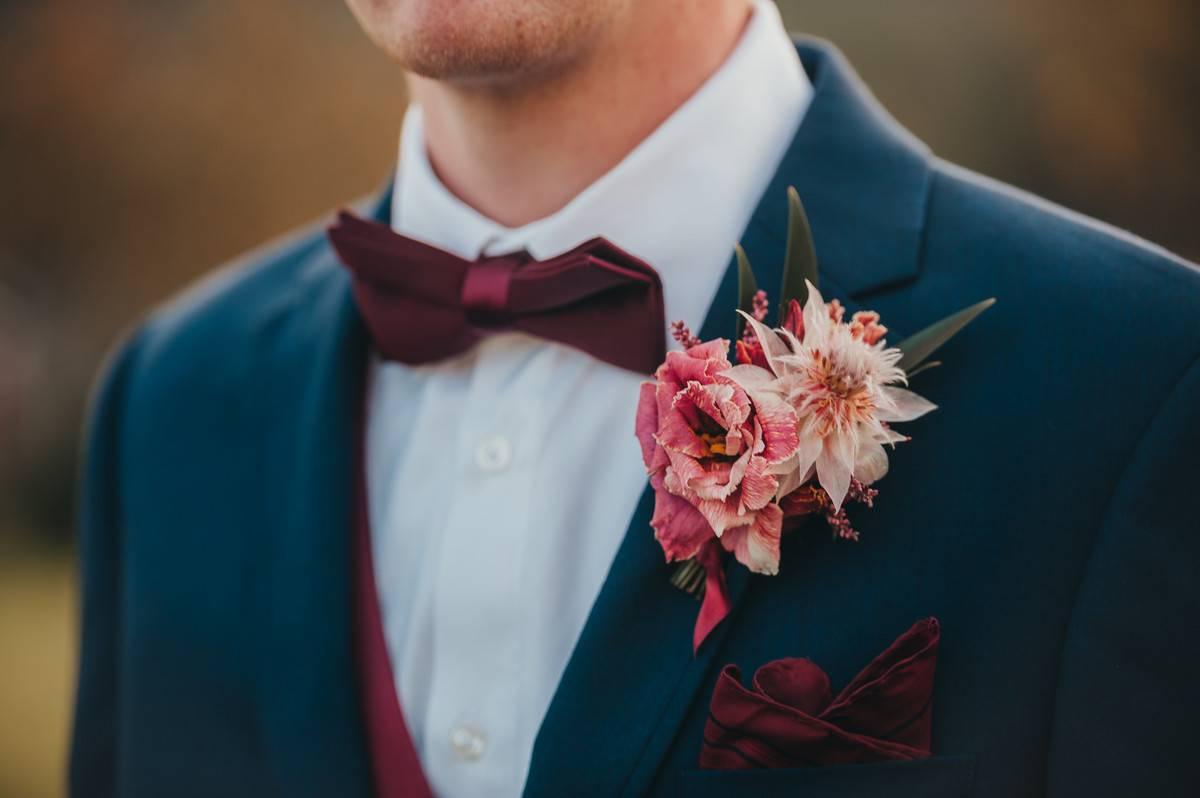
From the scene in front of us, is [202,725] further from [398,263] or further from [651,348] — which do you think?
[651,348]

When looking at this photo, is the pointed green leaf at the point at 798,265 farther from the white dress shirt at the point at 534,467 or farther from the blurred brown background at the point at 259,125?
the blurred brown background at the point at 259,125

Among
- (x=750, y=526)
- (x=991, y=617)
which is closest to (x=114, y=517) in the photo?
(x=750, y=526)

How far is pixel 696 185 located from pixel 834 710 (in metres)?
0.72

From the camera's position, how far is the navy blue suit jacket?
4.12ft

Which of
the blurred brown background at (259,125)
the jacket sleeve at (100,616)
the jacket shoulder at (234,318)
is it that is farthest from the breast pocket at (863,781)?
the blurred brown background at (259,125)

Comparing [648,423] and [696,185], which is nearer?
[648,423]

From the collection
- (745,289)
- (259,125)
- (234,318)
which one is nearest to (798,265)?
(745,289)

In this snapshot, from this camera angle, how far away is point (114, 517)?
2.04 metres

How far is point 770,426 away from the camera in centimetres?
121

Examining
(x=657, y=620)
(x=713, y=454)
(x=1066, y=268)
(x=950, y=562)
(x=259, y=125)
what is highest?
(x=259, y=125)

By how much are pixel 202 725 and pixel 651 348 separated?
3.03 feet

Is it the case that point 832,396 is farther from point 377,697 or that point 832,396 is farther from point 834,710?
point 377,697

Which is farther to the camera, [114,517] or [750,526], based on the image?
[114,517]

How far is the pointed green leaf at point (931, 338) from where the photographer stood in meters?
1.31
